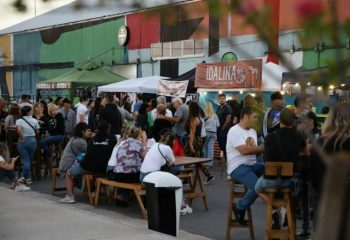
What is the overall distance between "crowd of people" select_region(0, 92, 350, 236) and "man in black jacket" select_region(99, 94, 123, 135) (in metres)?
0.02

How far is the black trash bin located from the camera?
6.95 meters

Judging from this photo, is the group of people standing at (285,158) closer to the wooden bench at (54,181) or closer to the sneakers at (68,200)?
the sneakers at (68,200)

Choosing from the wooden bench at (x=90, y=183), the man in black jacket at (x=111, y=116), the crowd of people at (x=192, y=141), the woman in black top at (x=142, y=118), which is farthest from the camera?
the woman in black top at (x=142, y=118)

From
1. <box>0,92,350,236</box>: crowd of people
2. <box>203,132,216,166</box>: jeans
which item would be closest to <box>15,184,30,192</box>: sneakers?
<box>0,92,350,236</box>: crowd of people

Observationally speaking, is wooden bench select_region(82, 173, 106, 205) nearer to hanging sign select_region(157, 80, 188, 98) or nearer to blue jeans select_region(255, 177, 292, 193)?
blue jeans select_region(255, 177, 292, 193)

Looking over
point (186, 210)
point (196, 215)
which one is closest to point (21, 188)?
point (186, 210)

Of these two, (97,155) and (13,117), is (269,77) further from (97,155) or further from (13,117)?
(13,117)

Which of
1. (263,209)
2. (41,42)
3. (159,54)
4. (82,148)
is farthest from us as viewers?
(41,42)

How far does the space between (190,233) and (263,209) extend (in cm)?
179

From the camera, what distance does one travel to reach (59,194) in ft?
35.6

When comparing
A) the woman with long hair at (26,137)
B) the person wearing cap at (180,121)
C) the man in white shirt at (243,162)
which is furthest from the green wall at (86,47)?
the man in white shirt at (243,162)

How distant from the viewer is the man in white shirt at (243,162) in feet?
22.9

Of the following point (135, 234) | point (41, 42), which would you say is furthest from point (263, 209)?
point (41, 42)

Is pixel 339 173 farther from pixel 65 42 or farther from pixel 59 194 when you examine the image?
pixel 65 42
